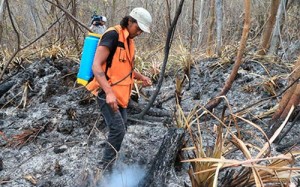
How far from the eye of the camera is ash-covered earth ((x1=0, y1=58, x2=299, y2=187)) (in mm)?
3244

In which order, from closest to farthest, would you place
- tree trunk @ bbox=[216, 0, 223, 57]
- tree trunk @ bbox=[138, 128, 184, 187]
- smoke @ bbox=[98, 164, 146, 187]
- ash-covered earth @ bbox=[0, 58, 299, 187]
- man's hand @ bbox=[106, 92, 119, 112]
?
tree trunk @ bbox=[138, 128, 184, 187] < man's hand @ bbox=[106, 92, 119, 112] < smoke @ bbox=[98, 164, 146, 187] < ash-covered earth @ bbox=[0, 58, 299, 187] < tree trunk @ bbox=[216, 0, 223, 57]

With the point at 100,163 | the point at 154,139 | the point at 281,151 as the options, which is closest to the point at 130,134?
the point at 154,139

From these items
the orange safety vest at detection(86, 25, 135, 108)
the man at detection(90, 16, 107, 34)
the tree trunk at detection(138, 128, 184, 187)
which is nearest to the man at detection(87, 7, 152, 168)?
the orange safety vest at detection(86, 25, 135, 108)

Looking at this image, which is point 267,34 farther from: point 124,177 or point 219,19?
point 124,177

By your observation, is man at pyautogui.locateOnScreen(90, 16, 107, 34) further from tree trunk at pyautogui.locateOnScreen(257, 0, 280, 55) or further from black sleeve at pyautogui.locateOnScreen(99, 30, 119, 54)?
tree trunk at pyautogui.locateOnScreen(257, 0, 280, 55)

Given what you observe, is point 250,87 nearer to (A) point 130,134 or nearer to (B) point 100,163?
(A) point 130,134

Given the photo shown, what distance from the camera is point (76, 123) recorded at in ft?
13.9

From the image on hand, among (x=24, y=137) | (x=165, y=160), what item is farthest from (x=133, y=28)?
(x=24, y=137)

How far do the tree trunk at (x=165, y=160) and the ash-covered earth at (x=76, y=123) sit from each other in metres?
0.09

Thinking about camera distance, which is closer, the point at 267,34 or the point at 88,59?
the point at 88,59

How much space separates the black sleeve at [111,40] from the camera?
2.92 meters

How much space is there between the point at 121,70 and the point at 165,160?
93 cm

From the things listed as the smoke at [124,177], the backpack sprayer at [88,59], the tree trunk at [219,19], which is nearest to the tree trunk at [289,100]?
the smoke at [124,177]

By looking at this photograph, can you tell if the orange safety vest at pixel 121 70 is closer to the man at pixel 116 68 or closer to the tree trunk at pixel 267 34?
the man at pixel 116 68
